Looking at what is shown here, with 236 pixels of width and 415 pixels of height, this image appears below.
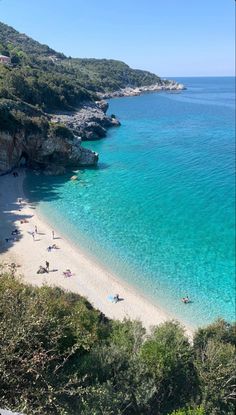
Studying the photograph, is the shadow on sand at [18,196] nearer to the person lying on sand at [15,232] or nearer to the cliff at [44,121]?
the person lying on sand at [15,232]

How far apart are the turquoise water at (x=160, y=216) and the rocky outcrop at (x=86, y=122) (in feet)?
11.1

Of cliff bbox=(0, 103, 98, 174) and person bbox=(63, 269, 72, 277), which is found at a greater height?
cliff bbox=(0, 103, 98, 174)

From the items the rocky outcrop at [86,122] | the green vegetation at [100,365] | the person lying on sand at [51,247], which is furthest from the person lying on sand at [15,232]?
the rocky outcrop at [86,122]

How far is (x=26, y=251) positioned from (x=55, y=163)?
2283 centimetres

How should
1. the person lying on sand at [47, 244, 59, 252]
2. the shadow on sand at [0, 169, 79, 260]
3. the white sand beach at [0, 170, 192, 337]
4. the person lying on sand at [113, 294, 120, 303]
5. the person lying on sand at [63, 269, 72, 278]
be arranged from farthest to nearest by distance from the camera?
1. the shadow on sand at [0, 169, 79, 260]
2. the person lying on sand at [47, 244, 59, 252]
3. the person lying on sand at [63, 269, 72, 278]
4. the person lying on sand at [113, 294, 120, 303]
5. the white sand beach at [0, 170, 192, 337]

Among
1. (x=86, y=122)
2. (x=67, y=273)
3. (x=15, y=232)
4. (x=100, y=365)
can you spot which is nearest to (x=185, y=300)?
(x=67, y=273)

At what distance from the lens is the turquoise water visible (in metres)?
25.7

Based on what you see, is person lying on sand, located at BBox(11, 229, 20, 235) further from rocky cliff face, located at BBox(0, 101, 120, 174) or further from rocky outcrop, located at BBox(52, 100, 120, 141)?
rocky outcrop, located at BBox(52, 100, 120, 141)

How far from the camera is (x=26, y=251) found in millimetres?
28172

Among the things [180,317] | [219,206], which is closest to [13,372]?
[180,317]

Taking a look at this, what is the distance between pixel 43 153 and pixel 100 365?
3885 cm

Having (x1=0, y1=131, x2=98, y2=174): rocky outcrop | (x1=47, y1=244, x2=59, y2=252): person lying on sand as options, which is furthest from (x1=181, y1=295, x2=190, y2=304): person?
(x1=0, y1=131, x2=98, y2=174): rocky outcrop

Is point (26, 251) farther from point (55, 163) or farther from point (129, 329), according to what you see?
point (55, 163)

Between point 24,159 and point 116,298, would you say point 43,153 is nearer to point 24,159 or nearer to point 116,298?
point 24,159
